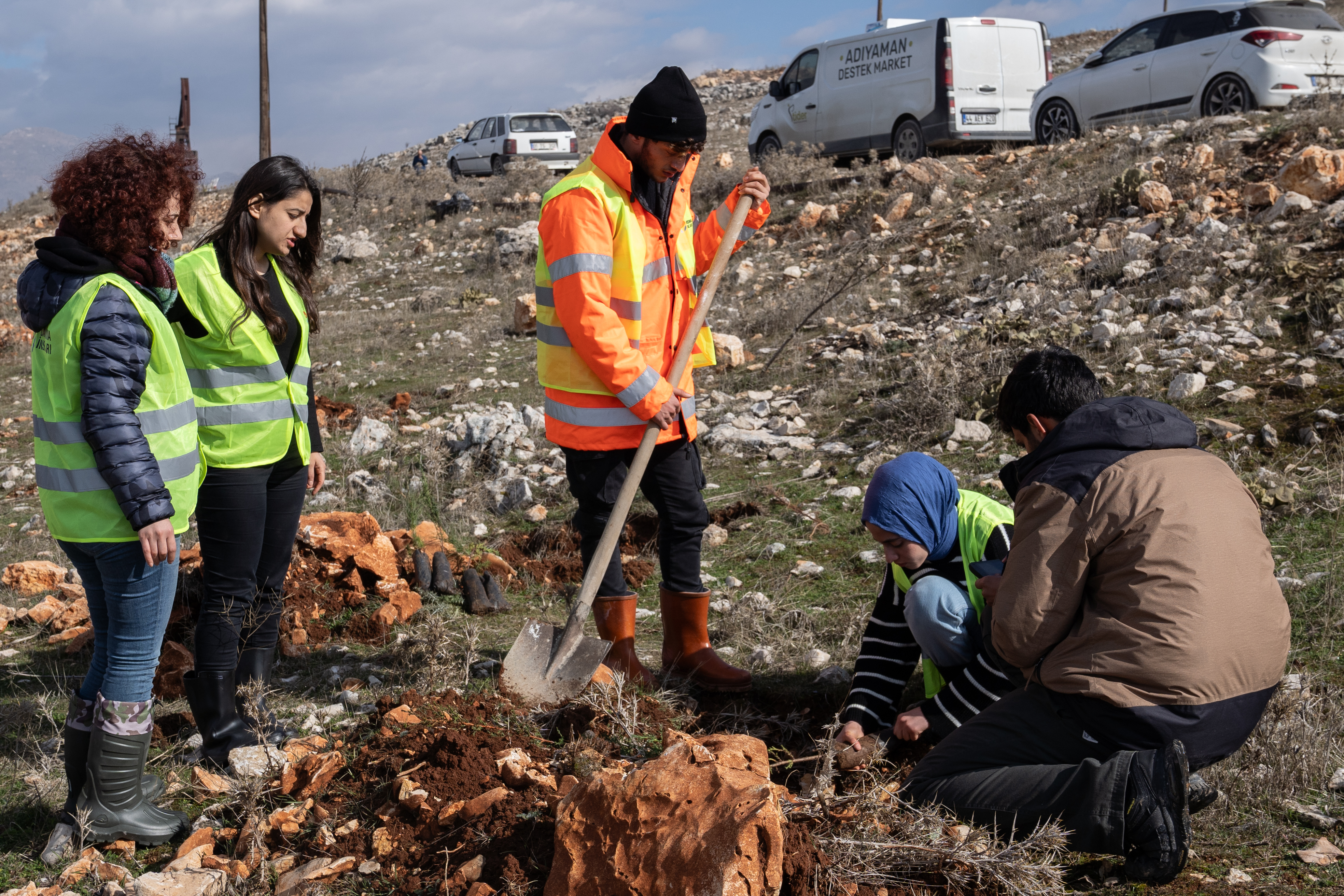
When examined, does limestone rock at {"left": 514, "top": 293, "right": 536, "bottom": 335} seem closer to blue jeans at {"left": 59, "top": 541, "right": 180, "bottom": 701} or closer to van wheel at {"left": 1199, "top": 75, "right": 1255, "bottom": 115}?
van wheel at {"left": 1199, "top": 75, "right": 1255, "bottom": 115}

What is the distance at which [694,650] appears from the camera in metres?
3.34

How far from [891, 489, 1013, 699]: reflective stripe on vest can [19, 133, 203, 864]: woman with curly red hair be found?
1.95 metres

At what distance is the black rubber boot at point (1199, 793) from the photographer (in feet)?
7.02

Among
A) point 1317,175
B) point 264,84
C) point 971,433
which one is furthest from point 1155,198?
point 264,84

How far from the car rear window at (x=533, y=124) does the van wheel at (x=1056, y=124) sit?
34.2ft

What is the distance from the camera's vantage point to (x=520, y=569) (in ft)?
15.6

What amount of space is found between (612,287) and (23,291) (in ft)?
5.03

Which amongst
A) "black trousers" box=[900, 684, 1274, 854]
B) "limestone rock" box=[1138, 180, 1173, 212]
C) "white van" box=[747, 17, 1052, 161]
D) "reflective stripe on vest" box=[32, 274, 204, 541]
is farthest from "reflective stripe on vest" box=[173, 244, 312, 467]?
"white van" box=[747, 17, 1052, 161]

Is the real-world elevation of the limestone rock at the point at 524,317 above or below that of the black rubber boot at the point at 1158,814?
above

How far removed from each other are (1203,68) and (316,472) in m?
9.79

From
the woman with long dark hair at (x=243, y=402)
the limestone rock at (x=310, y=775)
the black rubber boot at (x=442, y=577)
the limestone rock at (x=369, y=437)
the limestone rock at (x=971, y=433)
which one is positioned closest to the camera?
the limestone rock at (x=310, y=775)

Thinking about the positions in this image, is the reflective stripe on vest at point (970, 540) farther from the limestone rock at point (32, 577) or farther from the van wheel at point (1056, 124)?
the van wheel at point (1056, 124)

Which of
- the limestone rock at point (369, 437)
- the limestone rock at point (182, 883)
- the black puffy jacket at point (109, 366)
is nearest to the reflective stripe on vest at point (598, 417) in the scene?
the black puffy jacket at point (109, 366)

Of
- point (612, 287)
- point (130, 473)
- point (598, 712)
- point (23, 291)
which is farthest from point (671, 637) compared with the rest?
point (23, 291)
